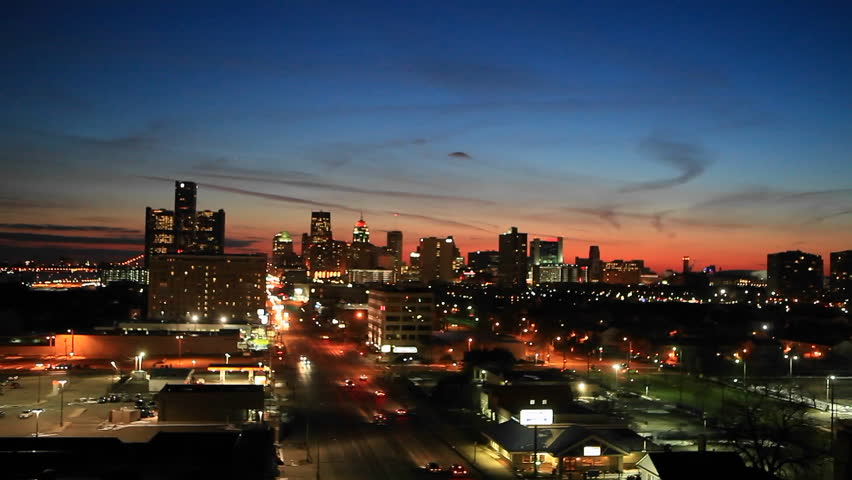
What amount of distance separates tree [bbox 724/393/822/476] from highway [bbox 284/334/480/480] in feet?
17.1

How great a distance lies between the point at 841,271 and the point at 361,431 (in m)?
115

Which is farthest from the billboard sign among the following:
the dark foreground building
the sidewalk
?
the dark foreground building

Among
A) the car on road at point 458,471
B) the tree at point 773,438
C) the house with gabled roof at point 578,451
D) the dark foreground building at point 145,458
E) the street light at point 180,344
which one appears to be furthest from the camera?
the street light at point 180,344

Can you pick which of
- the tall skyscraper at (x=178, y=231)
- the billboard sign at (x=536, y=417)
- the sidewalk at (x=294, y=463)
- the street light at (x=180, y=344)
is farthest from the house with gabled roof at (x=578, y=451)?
the tall skyscraper at (x=178, y=231)

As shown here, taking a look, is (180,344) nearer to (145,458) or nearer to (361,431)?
(361,431)

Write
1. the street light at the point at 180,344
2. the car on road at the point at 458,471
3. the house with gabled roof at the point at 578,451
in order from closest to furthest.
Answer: the car on road at the point at 458,471
the house with gabled roof at the point at 578,451
the street light at the point at 180,344

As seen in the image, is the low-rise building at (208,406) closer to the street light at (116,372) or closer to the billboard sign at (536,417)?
the billboard sign at (536,417)

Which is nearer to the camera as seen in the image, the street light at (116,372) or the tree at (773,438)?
the tree at (773,438)

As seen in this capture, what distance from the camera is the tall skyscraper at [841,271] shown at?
111938 millimetres

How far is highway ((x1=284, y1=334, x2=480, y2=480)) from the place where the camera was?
48.1ft

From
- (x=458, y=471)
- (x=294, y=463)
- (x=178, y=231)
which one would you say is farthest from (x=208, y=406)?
(x=178, y=231)

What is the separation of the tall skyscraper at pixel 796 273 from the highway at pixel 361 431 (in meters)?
93.3

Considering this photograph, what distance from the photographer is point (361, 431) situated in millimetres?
18094

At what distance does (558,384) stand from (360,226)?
441 feet
